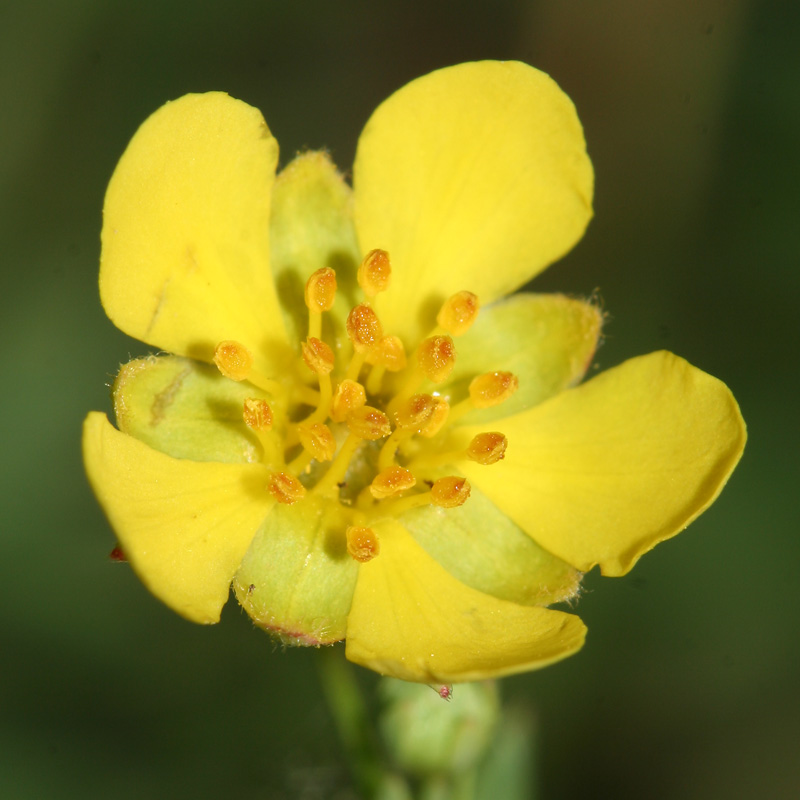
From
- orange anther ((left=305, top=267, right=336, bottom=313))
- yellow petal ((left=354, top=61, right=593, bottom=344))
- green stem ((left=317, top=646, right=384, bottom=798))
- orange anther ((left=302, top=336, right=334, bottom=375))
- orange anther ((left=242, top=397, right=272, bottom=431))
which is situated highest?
yellow petal ((left=354, top=61, right=593, bottom=344))

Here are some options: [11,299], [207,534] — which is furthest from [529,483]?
[11,299]

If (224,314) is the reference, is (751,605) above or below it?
below

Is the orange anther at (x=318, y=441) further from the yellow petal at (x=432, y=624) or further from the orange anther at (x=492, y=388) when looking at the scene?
the orange anther at (x=492, y=388)

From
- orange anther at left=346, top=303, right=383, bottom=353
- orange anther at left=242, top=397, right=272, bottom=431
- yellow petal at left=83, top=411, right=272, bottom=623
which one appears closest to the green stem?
yellow petal at left=83, top=411, right=272, bottom=623

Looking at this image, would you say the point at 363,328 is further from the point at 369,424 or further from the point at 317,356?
the point at 369,424

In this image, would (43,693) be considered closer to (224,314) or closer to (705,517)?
(224,314)

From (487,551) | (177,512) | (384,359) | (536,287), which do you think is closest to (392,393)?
(384,359)

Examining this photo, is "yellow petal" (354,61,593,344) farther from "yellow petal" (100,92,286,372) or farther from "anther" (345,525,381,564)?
"anther" (345,525,381,564)
